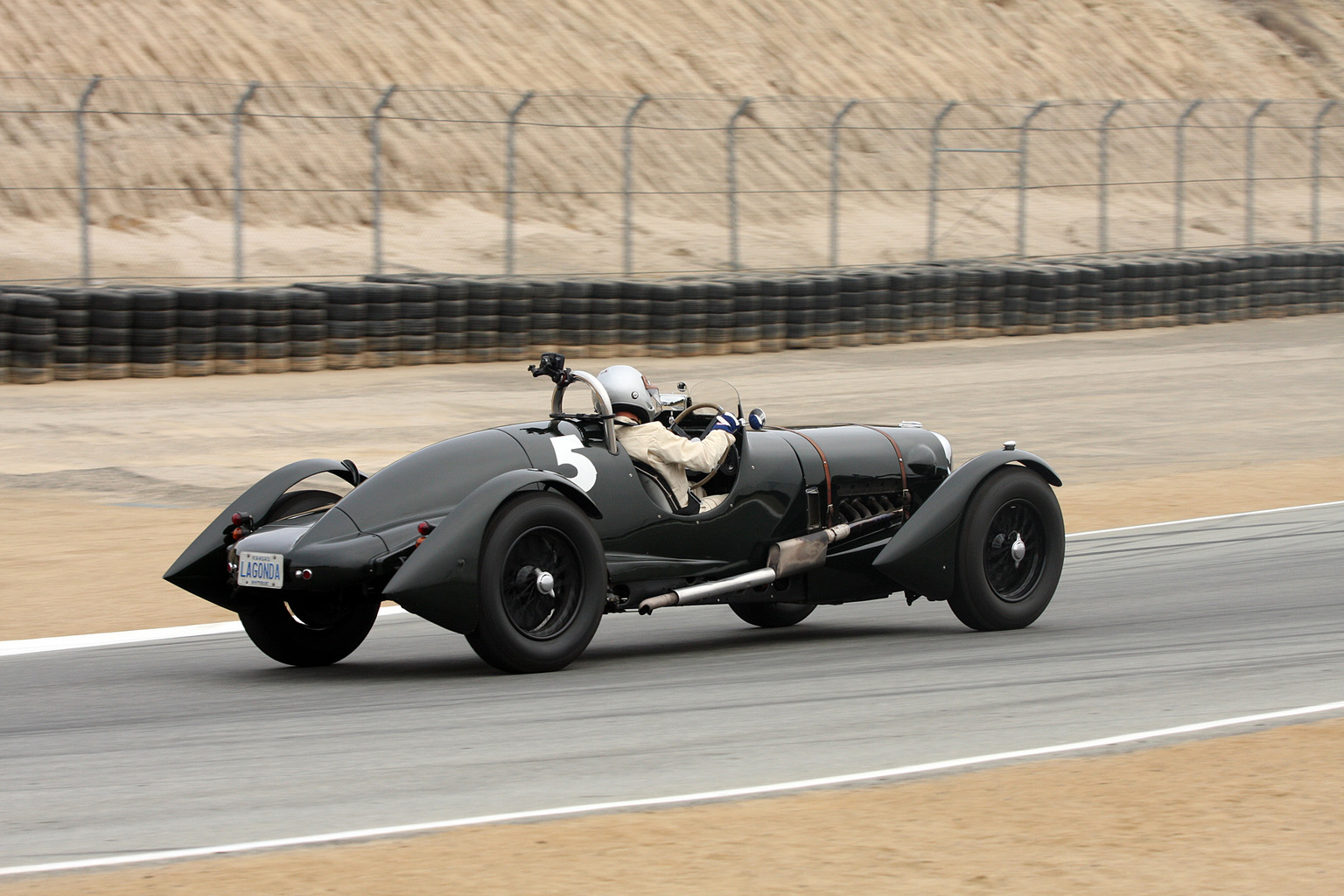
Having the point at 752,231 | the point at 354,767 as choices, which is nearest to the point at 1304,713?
the point at 354,767

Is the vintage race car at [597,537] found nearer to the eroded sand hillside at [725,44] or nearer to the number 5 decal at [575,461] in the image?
the number 5 decal at [575,461]

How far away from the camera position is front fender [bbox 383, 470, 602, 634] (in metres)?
6.40

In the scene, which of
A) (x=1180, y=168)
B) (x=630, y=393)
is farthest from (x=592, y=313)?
(x=630, y=393)

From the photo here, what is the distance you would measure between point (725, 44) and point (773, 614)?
103ft

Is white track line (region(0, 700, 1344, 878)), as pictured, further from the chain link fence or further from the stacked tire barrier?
the chain link fence

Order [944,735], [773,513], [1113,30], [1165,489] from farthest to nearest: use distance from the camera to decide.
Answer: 1. [1113,30]
2. [1165,489]
3. [773,513]
4. [944,735]

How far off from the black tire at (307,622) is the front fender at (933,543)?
234 centimetres

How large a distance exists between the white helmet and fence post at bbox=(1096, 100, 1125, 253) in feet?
59.7

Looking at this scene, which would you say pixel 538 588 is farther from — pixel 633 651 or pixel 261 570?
pixel 633 651

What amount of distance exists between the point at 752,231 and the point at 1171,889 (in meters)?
28.9

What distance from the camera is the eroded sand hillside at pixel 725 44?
29634mm

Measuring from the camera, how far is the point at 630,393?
763 centimetres

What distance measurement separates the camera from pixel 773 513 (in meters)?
7.79

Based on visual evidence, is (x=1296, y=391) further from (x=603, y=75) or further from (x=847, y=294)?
(x=603, y=75)
